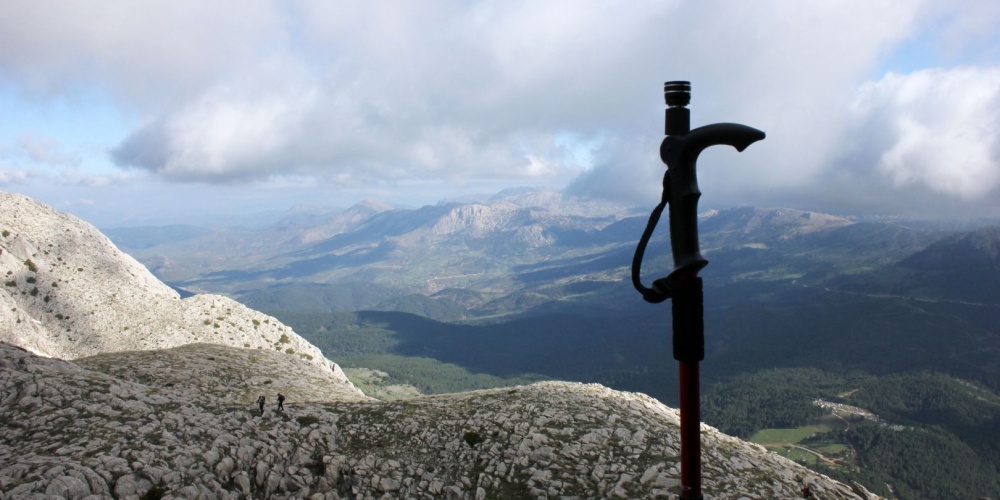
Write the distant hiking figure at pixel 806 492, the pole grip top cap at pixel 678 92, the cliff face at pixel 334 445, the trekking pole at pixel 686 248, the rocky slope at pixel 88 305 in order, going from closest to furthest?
the trekking pole at pixel 686 248
the pole grip top cap at pixel 678 92
the cliff face at pixel 334 445
the distant hiking figure at pixel 806 492
the rocky slope at pixel 88 305

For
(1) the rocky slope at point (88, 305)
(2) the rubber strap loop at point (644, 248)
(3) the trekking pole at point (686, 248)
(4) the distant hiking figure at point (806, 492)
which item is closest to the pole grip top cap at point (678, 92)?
(3) the trekking pole at point (686, 248)

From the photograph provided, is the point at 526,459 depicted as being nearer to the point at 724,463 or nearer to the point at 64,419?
the point at 724,463

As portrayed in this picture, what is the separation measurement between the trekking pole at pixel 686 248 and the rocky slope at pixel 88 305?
51.0 metres

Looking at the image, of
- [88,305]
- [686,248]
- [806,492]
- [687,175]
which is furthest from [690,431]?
[88,305]

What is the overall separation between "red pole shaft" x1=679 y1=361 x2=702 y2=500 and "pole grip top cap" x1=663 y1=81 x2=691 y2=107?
3831mm

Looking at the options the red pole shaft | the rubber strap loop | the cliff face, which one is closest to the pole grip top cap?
the rubber strap loop

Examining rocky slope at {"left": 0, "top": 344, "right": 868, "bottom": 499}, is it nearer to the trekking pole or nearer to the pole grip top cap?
Result: the trekking pole

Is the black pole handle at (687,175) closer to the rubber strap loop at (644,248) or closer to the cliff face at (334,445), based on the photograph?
the rubber strap loop at (644,248)

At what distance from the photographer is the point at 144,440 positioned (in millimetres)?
19031

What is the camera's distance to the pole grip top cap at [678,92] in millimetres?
7215

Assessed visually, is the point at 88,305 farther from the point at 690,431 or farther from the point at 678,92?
the point at 678,92

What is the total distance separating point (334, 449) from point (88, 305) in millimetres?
60431

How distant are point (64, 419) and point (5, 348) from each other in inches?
361

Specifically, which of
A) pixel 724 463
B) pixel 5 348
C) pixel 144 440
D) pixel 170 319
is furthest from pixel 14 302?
pixel 724 463
